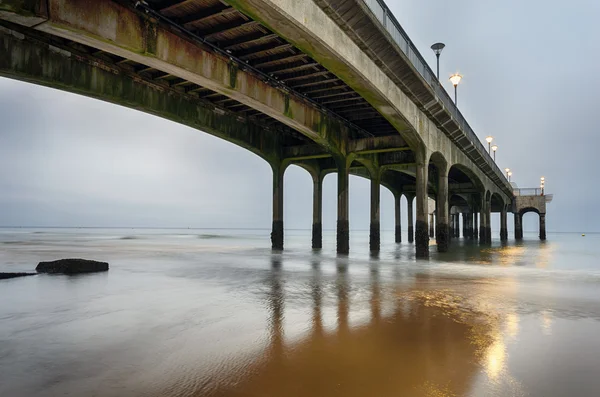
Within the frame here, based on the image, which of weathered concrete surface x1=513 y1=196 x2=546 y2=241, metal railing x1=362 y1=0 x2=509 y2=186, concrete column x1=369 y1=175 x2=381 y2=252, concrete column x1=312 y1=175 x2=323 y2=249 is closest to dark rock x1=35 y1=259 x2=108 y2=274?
metal railing x1=362 y1=0 x2=509 y2=186

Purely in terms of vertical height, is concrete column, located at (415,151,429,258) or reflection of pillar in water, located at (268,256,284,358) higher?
concrete column, located at (415,151,429,258)

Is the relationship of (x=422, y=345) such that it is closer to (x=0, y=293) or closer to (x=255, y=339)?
(x=255, y=339)

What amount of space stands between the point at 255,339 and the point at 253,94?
34.4 ft

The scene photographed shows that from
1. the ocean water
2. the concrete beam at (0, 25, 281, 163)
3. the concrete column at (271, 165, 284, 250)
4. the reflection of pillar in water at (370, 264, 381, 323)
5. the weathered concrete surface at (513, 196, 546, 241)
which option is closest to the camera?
the ocean water

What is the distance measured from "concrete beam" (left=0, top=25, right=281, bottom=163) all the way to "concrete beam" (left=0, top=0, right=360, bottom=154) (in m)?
2.78

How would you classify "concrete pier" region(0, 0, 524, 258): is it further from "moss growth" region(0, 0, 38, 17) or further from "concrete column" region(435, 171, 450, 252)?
"concrete column" region(435, 171, 450, 252)

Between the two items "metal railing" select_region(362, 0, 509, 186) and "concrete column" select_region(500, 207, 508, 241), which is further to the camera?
"concrete column" select_region(500, 207, 508, 241)

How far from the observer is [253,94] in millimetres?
14336

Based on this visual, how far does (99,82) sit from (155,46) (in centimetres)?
366

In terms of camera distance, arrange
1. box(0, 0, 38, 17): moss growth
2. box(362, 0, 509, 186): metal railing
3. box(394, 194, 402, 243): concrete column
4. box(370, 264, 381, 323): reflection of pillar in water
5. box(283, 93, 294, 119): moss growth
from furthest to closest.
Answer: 1. box(394, 194, 402, 243): concrete column
2. box(283, 93, 294, 119): moss growth
3. box(362, 0, 509, 186): metal railing
4. box(0, 0, 38, 17): moss growth
5. box(370, 264, 381, 323): reflection of pillar in water

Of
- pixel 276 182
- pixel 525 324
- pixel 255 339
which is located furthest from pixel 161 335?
pixel 276 182

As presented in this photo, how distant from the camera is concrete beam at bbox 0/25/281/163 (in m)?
10.8

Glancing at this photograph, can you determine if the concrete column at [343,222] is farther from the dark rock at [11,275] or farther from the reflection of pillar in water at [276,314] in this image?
the dark rock at [11,275]

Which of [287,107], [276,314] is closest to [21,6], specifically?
[276,314]
